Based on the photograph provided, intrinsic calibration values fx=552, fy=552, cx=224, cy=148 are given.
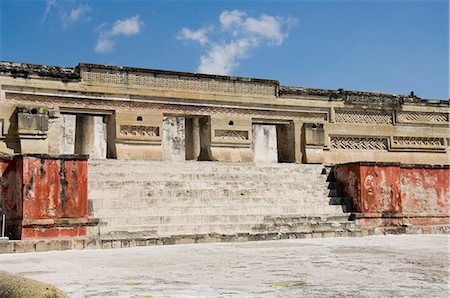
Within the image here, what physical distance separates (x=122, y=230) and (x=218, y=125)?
18.3 ft

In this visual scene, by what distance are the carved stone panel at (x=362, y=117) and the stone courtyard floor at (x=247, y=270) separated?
7.28m

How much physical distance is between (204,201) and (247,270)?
463cm

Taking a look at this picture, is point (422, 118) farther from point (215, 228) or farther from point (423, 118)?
point (215, 228)

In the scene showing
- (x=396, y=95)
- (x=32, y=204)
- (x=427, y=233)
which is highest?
(x=396, y=95)

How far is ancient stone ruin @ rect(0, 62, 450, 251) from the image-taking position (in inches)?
316

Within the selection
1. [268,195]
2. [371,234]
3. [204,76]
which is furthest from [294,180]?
[204,76]

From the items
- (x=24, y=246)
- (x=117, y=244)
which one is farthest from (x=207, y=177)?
(x=24, y=246)

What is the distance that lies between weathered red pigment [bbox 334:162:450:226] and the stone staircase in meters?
0.46

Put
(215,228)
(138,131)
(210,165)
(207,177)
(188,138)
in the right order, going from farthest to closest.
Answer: (188,138), (138,131), (210,165), (207,177), (215,228)

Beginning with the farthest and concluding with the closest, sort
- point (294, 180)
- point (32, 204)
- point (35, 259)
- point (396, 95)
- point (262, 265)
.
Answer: point (396, 95), point (294, 180), point (32, 204), point (35, 259), point (262, 265)

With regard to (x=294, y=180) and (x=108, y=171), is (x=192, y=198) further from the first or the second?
(x=294, y=180)

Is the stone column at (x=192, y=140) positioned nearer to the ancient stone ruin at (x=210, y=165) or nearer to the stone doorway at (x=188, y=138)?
the stone doorway at (x=188, y=138)

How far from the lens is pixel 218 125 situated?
13.1 metres

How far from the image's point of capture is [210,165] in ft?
37.4
